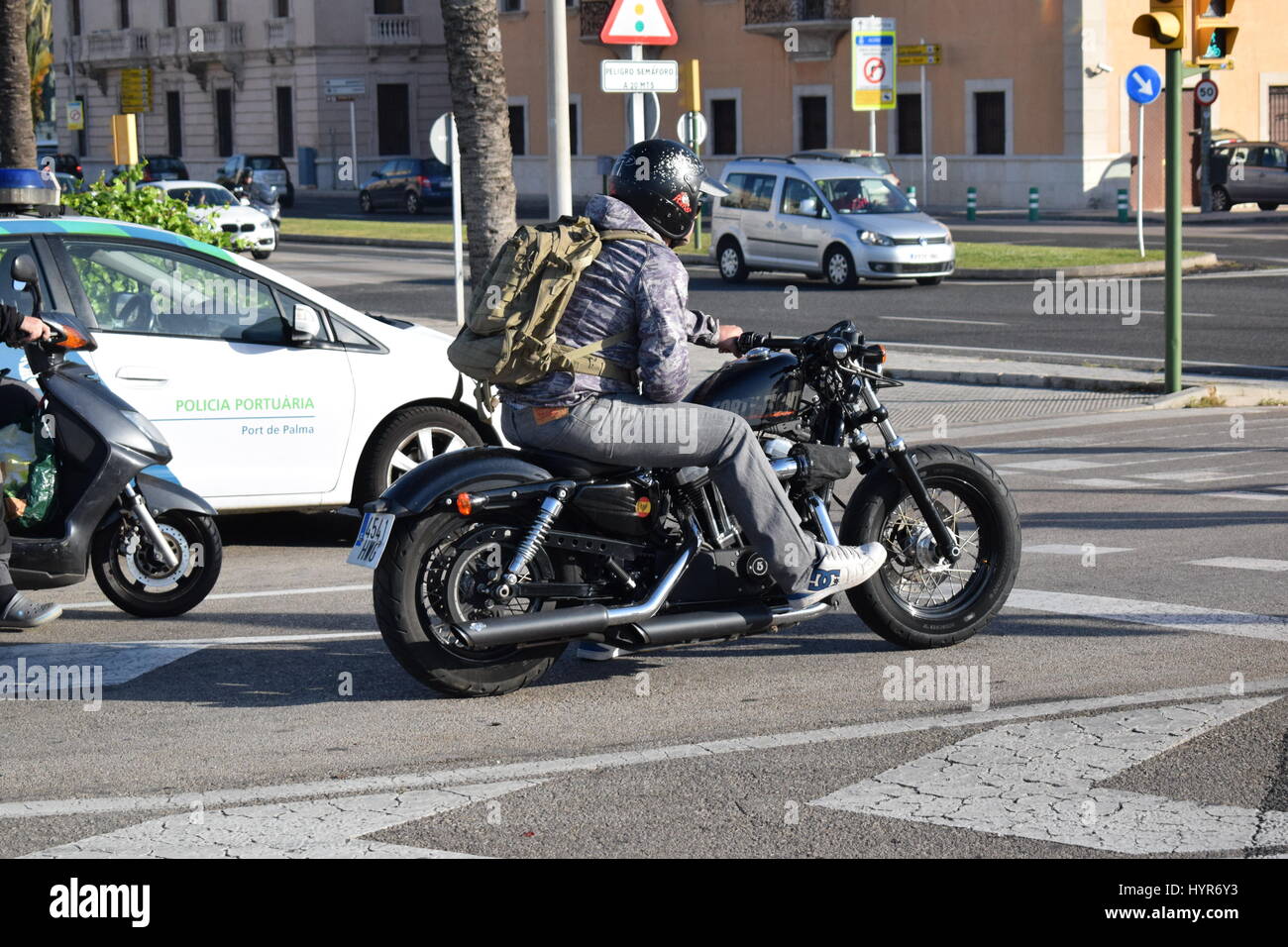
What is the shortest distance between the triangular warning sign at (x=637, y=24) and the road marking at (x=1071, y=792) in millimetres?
8801

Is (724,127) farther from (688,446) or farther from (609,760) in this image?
(609,760)

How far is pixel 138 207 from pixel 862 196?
1505cm

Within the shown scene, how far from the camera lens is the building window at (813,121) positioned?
52438mm

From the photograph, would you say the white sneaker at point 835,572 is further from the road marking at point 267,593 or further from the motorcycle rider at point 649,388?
the road marking at point 267,593

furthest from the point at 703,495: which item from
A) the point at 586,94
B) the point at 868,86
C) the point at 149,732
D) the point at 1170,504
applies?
the point at 586,94

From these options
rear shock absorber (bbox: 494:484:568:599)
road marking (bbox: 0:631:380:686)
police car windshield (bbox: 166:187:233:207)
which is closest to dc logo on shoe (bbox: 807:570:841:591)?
rear shock absorber (bbox: 494:484:568:599)

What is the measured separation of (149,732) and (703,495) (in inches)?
74.7

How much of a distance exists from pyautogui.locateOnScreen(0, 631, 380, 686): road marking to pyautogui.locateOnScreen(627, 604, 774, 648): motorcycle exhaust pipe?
1.45 metres

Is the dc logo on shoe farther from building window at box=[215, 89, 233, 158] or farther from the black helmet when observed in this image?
building window at box=[215, 89, 233, 158]

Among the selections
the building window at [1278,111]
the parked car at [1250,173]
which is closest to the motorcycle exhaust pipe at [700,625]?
the parked car at [1250,173]

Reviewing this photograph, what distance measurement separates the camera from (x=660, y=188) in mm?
6230

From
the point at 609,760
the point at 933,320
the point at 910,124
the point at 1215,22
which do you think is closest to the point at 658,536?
the point at 609,760
